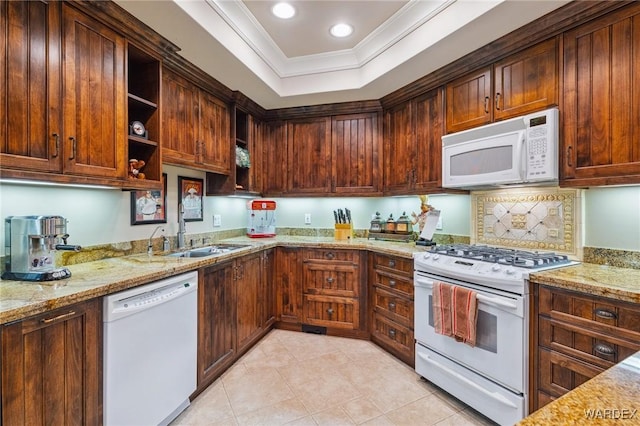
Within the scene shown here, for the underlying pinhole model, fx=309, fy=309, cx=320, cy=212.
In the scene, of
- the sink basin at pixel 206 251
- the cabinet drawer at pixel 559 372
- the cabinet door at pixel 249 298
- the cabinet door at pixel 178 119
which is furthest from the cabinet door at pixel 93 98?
the cabinet drawer at pixel 559 372

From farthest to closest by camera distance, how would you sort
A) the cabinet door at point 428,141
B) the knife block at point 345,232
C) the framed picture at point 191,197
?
the knife block at point 345,232
the framed picture at point 191,197
the cabinet door at point 428,141

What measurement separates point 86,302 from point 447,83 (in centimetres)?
292

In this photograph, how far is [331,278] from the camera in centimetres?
314

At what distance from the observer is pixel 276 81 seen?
3051mm

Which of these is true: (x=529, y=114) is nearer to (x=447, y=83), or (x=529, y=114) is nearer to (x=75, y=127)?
(x=447, y=83)

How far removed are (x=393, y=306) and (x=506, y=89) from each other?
1.92 metres

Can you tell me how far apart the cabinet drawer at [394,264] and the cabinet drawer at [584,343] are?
3.25 ft

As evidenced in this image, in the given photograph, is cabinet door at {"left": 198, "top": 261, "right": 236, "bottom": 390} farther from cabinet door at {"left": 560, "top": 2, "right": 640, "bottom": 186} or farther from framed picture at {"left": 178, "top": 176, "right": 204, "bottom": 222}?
cabinet door at {"left": 560, "top": 2, "right": 640, "bottom": 186}

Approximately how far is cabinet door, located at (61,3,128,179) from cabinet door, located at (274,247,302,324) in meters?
1.75

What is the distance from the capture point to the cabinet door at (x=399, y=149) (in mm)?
3043

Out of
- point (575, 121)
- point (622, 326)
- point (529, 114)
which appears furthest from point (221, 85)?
point (622, 326)

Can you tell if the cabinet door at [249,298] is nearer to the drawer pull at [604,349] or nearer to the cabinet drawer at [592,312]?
the cabinet drawer at [592,312]

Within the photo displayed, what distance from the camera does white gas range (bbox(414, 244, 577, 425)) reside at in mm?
1755

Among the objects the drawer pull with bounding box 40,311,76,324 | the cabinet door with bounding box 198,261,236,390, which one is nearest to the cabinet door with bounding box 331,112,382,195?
the cabinet door with bounding box 198,261,236,390
